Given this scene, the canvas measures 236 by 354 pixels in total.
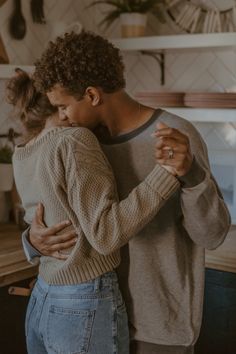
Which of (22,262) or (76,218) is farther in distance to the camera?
(22,262)

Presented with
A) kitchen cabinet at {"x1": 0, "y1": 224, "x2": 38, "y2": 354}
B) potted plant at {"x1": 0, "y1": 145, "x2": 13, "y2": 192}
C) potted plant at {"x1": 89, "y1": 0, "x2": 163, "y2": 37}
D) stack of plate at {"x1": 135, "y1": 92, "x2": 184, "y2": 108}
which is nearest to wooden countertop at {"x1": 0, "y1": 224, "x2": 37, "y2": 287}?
kitchen cabinet at {"x1": 0, "y1": 224, "x2": 38, "y2": 354}

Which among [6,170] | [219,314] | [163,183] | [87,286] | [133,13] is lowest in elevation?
[219,314]

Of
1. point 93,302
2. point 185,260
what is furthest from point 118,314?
point 185,260

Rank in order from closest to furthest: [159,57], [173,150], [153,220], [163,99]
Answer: [173,150], [153,220], [163,99], [159,57]

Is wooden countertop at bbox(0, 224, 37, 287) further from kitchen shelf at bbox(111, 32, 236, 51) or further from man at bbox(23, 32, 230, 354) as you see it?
kitchen shelf at bbox(111, 32, 236, 51)

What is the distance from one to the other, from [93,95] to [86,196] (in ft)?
0.74

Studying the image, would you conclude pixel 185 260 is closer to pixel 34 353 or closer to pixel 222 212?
pixel 222 212

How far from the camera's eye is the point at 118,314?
1.29m

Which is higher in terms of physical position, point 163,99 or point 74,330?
point 163,99

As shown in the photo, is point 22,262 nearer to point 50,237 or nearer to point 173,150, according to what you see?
point 50,237

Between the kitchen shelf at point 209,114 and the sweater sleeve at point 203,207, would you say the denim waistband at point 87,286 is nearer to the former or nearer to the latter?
the sweater sleeve at point 203,207

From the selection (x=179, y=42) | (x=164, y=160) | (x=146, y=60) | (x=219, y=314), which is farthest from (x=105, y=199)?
(x=146, y=60)

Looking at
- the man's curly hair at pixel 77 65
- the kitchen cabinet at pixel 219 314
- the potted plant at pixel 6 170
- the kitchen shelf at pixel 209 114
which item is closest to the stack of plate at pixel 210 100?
the kitchen shelf at pixel 209 114

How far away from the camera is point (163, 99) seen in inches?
90.8
